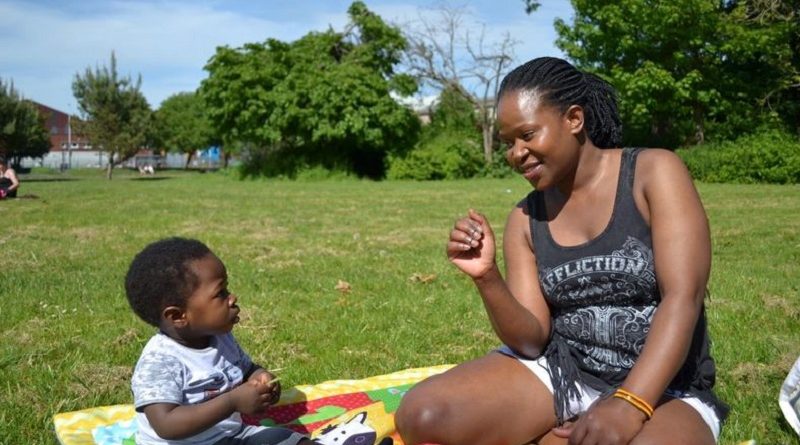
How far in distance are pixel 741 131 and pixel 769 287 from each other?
921 inches

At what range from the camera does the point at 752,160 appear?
23.7 metres

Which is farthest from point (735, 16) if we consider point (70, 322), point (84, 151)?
point (84, 151)

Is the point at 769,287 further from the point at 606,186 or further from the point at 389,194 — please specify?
the point at 389,194

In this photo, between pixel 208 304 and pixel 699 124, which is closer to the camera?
pixel 208 304

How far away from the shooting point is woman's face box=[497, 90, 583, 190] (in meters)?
2.60

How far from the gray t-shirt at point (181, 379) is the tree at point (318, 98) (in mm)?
28760

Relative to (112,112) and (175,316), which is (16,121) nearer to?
(112,112)

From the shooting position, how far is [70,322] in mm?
5195

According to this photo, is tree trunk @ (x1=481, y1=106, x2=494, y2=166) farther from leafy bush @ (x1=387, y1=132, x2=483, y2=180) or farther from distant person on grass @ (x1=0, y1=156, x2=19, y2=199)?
distant person on grass @ (x1=0, y1=156, x2=19, y2=199)

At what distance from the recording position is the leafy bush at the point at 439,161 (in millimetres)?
31641

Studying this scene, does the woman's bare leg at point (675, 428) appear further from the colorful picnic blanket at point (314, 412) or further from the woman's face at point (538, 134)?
the colorful picnic blanket at point (314, 412)

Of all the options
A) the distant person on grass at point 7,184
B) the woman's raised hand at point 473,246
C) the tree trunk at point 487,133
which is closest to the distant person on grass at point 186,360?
the woman's raised hand at point 473,246

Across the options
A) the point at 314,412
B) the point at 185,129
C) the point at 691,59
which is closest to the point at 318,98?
the point at 691,59

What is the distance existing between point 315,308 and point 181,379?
297cm
